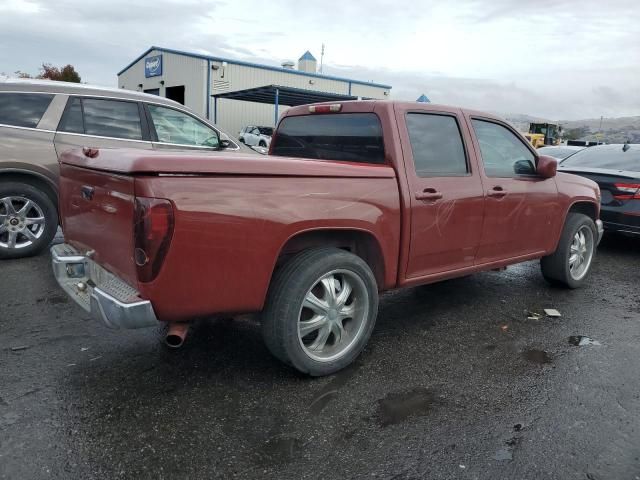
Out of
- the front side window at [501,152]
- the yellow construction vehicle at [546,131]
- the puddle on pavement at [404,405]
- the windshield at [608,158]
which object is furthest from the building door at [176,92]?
the puddle on pavement at [404,405]

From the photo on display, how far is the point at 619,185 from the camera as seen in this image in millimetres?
6984

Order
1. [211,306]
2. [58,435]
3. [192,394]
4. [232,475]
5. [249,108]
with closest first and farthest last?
[232,475]
[58,435]
[211,306]
[192,394]
[249,108]

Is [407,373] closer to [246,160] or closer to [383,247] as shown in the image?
[383,247]

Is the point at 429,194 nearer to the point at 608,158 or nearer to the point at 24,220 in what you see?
the point at 24,220

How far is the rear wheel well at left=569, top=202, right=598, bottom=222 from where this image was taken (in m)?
5.51

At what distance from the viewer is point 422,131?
3.91 m

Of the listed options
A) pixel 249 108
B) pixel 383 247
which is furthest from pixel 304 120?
pixel 249 108

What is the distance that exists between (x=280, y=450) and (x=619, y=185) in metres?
6.37

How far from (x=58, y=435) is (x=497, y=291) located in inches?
169

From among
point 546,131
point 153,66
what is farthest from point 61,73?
point 546,131

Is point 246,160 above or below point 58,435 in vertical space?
above

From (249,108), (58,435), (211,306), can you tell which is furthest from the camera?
(249,108)

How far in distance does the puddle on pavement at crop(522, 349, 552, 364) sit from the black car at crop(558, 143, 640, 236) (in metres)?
4.04

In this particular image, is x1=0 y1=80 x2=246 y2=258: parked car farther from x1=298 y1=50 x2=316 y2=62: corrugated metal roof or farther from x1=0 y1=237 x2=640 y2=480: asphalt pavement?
x1=298 y1=50 x2=316 y2=62: corrugated metal roof
